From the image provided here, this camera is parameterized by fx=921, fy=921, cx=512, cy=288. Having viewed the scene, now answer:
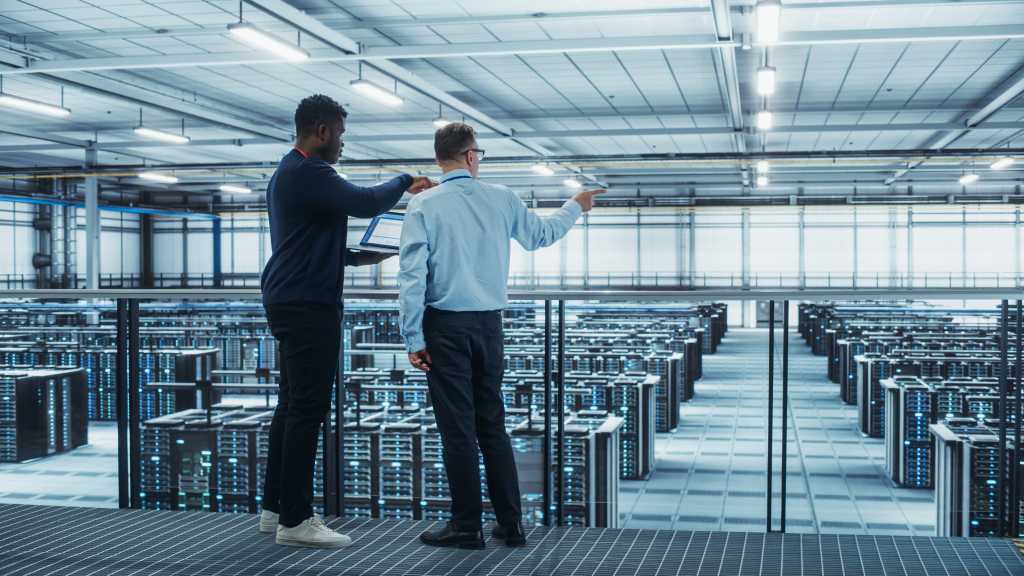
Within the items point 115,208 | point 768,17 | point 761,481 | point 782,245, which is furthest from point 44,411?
point 782,245

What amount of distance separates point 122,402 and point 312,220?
1433mm

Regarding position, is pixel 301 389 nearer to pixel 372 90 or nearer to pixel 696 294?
pixel 696 294

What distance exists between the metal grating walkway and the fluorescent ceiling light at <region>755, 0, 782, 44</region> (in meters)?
4.98

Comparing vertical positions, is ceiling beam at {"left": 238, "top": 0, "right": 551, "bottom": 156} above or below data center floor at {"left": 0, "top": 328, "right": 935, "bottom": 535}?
above

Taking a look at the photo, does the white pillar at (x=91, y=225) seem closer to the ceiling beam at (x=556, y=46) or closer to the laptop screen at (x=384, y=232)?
the ceiling beam at (x=556, y=46)

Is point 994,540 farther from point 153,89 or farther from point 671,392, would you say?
point 153,89

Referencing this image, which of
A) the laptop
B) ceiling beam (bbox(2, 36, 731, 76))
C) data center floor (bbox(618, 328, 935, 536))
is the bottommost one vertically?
data center floor (bbox(618, 328, 935, 536))

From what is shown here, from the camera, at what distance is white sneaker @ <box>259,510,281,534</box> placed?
3.21 m

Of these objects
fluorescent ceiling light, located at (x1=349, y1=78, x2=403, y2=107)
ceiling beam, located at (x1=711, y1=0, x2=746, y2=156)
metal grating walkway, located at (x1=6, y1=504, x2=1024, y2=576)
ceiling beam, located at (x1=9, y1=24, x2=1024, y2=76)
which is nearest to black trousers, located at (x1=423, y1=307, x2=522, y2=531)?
metal grating walkway, located at (x1=6, y1=504, x2=1024, y2=576)

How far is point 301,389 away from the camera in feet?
9.39

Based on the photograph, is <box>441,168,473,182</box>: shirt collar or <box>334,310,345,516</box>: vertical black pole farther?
<box>334,310,345,516</box>: vertical black pole

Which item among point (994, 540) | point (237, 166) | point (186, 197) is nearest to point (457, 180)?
point (994, 540)

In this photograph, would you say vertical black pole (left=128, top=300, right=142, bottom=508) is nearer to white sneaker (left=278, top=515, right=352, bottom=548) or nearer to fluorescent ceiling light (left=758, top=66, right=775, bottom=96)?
white sneaker (left=278, top=515, right=352, bottom=548)

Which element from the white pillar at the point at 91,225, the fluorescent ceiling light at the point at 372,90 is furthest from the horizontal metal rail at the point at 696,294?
the white pillar at the point at 91,225
